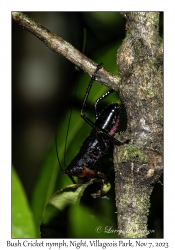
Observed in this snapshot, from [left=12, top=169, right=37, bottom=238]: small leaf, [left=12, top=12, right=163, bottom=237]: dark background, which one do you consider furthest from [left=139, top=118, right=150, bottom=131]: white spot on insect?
[left=12, top=169, right=37, bottom=238]: small leaf

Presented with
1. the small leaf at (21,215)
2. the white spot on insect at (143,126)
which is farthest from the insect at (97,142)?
the small leaf at (21,215)

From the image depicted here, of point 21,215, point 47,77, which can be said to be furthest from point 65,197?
point 47,77

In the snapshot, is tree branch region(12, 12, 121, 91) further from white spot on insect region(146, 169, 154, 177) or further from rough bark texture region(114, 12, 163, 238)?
white spot on insect region(146, 169, 154, 177)

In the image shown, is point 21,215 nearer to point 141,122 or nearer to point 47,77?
point 141,122

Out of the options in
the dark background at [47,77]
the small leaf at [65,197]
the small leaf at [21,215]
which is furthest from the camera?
the dark background at [47,77]

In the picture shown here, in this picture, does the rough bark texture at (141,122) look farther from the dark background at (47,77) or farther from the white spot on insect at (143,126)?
the dark background at (47,77)

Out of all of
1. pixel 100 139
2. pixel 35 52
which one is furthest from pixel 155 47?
pixel 35 52
